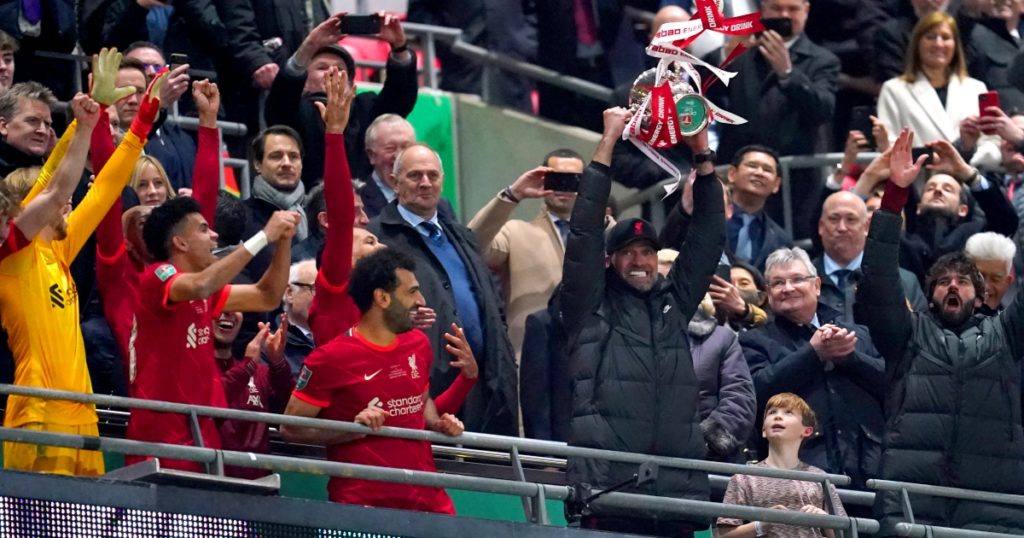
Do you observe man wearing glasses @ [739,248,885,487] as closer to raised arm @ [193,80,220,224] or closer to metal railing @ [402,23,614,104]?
raised arm @ [193,80,220,224]

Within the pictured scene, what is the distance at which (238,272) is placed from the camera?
9.34 m

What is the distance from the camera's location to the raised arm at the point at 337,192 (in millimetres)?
9766

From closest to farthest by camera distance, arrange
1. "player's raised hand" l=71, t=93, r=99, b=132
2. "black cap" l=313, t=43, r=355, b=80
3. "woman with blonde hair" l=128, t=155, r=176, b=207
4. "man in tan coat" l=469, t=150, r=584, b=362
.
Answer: "player's raised hand" l=71, t=93, r=99, b=132, "woman with blonde hair" l=128, t=155, r=176, b=207, "man in tan coat" l=469, t=150, r=584, b=362, "black cap" l=313, t=43, r=355, b=80

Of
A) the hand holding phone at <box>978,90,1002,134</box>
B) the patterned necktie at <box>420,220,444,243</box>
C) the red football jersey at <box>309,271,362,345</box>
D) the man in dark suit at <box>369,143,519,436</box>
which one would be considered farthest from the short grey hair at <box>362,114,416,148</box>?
→ the hand holding phone at <box>978,90,1002,134</box>

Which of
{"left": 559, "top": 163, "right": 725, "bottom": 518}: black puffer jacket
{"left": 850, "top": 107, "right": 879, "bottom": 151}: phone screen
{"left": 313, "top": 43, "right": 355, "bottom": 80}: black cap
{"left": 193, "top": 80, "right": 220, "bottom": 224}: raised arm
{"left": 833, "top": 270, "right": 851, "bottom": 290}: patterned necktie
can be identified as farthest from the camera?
{"left": 850, "top": 107, "right": 879, "bottom": 151}: phone screen

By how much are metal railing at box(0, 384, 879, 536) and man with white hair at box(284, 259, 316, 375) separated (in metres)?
0.95

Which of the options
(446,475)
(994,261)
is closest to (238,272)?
(446,475)

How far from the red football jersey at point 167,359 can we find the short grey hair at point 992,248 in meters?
4.70

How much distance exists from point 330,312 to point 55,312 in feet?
4.18

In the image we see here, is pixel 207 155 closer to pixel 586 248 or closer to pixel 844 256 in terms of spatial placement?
pixel 586 248

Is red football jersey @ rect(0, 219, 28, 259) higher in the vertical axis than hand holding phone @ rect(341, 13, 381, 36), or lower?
lower

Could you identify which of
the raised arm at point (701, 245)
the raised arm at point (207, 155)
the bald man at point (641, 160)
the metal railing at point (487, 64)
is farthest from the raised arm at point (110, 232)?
the metal railing at point (487, 64)

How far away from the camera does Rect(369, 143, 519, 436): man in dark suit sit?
10688 millimetres

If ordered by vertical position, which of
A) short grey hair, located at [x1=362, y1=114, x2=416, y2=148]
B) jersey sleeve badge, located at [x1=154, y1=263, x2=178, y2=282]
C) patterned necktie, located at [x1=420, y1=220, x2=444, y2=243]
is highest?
short grey hair, located at [x1=362, y1=114, x2=416, y2=148]
